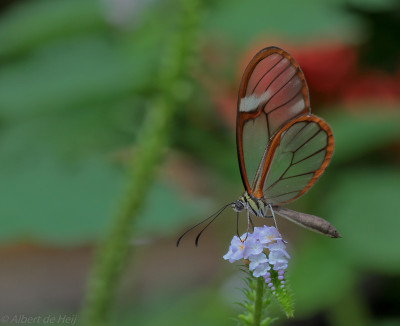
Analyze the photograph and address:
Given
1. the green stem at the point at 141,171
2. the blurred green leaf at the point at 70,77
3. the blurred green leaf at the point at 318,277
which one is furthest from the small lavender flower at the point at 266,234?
the blurred green leaf at the point at 318,277

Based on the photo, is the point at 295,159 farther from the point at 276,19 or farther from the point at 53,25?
the point at 53,25

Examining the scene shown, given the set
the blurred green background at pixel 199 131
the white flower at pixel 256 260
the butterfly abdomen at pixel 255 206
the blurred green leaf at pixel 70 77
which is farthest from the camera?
the blurred green leaf at pixel 70 77

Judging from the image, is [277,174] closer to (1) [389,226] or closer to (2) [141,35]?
(1) [389,226]

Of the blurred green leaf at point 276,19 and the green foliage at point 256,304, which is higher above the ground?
the blurred green leaf at point 276,19

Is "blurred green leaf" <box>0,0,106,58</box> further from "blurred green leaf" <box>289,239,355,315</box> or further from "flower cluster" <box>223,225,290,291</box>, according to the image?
"flower cluster" <box>223,225,290,291</box>

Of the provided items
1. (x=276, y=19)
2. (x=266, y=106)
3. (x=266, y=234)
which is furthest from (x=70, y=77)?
(x=266, y=234)

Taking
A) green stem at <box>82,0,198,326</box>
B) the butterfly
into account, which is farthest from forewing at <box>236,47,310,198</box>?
green stem at <box>82,0,198,326</box>

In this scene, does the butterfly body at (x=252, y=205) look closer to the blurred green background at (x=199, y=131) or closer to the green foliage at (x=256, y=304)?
the green foliage at (x=256, y=304)
